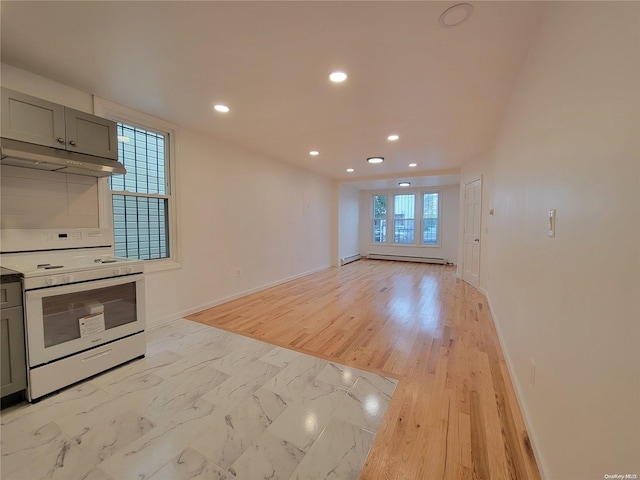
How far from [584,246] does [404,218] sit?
7.97m

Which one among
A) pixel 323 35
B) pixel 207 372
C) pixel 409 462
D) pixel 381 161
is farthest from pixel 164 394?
pixel 381 161

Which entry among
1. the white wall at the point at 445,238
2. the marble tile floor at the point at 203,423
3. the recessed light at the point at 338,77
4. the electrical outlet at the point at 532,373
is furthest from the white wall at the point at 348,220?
the electrical outlet at the point at 532,373

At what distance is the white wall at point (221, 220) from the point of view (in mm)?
3232

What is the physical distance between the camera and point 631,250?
2.41 feet

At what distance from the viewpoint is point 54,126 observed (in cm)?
212

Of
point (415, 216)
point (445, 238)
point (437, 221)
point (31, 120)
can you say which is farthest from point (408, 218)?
point (31, 120)

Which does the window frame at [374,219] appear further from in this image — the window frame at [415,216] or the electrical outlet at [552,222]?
the electrical outlet at [552,222]

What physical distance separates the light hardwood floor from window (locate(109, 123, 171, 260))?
114 centimetres

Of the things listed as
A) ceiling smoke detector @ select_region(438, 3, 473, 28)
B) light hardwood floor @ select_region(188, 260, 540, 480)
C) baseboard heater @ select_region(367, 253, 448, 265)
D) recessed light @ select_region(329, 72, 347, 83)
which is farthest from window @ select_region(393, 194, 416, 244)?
ceiling smoke detector @ select_region(438, 3, 473, 28)

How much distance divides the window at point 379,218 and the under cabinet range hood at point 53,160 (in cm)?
774

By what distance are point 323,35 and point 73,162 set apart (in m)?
2.22

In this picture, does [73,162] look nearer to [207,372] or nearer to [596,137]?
[207,372]

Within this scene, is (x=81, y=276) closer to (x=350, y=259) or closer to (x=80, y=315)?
(x=80, y=315)

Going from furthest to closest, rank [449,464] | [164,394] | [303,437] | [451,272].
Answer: [451,272], [164,394], [303,437], [449,464]
